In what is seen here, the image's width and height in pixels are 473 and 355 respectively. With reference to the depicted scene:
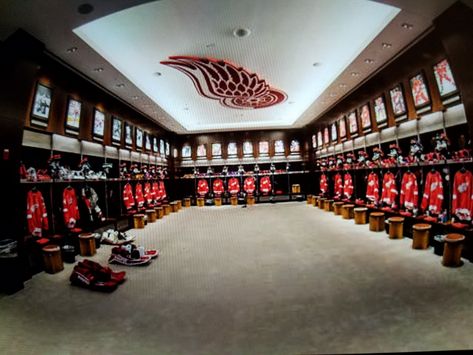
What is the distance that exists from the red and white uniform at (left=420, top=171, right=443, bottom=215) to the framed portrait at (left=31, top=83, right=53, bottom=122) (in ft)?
24.7

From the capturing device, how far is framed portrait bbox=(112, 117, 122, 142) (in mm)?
7678

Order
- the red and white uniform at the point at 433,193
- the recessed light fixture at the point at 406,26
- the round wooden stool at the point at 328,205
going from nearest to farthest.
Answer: the recessed light fixture at the point at 406,26 → the red and white uniform at the point at 433,193 → the round wooden stool at the point at 328,205

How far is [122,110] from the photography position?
26.4 feet

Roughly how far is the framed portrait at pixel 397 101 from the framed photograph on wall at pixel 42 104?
292 inches

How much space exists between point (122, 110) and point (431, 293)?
8.39m

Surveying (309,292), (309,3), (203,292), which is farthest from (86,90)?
(309,292)

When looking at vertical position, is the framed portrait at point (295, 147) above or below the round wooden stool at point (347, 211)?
above

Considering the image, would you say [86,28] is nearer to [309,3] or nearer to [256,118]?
[309,3]

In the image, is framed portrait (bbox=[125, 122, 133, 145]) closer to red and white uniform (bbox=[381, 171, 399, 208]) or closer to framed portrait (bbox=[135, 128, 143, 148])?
framed portrait (bbox=[135, 128, 143, 148])

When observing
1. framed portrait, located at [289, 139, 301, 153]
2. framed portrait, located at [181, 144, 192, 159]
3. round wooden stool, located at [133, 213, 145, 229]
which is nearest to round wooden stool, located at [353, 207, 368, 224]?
round wooden stool, located at [133, 213, 145, 229]

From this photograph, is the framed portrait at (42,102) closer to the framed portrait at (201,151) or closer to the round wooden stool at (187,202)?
the round wooden stool at (187,202)

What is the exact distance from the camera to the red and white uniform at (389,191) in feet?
20.5

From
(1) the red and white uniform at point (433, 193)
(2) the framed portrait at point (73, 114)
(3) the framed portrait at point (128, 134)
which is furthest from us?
(3) the framed portrait at point (128, 134)

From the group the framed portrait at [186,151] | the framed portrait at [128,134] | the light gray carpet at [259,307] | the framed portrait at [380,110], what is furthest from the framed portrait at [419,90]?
the framed portrait at [186,151]
